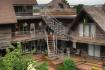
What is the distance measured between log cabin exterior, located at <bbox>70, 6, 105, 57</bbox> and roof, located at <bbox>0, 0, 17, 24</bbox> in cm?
824

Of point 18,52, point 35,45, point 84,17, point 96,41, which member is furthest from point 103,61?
point 18,52

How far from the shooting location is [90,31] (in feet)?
122

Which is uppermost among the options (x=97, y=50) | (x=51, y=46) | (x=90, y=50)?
(x=51, y=46)

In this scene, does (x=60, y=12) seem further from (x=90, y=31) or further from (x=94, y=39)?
(x=94, y=39)

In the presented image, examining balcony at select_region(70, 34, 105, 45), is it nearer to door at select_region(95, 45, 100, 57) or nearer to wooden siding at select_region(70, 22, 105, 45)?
wooden siding at select_region(70, 22, 105, 45)

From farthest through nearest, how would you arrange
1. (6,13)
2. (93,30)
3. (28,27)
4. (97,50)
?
(28,27)
(6,13)
(93,30)
(97,50)

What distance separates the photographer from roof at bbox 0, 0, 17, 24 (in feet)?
127

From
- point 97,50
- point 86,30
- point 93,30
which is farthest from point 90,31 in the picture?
point 97,50

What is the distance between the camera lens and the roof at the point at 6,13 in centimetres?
3863

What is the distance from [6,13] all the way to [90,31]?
Result: 38.3 feet

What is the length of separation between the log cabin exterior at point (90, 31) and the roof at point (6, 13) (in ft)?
27.0

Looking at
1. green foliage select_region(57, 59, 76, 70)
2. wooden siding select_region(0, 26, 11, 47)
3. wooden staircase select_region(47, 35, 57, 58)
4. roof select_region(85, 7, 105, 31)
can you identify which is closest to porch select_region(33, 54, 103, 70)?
wooden staircase select_region(47, 35, 57, 58)

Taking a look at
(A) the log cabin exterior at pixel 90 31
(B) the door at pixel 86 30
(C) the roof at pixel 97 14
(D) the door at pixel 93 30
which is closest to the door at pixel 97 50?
(A) the log cabin exterior at pixel 90 31

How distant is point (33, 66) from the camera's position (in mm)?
12188
